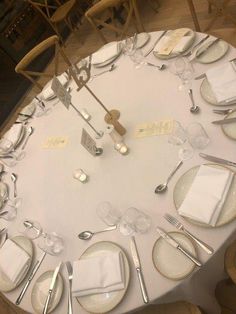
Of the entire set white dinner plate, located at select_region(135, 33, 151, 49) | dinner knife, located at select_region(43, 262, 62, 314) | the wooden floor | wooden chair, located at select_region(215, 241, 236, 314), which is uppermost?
dinner knife, located at select_region(43, 262, 62, 314)

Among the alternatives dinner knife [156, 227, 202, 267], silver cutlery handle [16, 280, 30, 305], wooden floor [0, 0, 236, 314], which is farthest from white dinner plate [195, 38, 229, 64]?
wooden floor [0, 0, 236, 314]

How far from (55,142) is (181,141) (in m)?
0.86

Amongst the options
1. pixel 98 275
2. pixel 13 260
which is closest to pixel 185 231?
pixel 98 275

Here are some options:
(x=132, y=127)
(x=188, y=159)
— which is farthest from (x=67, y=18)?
(x=188, y=159)

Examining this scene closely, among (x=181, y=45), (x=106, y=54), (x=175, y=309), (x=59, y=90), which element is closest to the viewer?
(x=175, y=309)

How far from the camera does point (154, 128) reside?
5.99 ft

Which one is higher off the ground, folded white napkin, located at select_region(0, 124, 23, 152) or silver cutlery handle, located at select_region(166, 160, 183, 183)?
folded white napkin, located at select_region(0, 124, 23, 152)

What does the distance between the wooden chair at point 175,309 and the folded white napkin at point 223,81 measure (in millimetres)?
1048

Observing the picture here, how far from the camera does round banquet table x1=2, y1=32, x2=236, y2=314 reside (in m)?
1.40

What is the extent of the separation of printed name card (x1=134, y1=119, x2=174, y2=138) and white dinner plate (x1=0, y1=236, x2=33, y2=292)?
0.84 metres

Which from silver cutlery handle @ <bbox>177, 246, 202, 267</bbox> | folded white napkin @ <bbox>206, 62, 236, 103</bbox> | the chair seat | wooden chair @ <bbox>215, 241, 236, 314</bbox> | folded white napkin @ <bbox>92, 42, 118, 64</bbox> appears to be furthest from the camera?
the chair seat

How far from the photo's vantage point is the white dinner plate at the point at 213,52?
195cm

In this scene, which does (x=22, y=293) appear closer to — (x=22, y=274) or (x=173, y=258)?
(x=22, y=274)

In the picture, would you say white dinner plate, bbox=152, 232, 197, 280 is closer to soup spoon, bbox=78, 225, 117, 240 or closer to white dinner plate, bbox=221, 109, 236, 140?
soup spoon, bbox=78, 225, 117, 240
